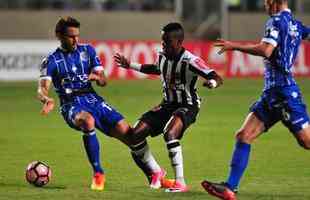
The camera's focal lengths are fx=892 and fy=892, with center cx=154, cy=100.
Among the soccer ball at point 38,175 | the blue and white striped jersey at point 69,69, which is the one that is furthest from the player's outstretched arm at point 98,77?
the soccer ball at point 38,175

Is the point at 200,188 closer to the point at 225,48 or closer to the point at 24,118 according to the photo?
the point at 225,48

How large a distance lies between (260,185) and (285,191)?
1.90 feet

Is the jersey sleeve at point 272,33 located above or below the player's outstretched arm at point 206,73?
above

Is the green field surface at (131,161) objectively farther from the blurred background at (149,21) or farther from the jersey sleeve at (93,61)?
the blurred background at (149,21)

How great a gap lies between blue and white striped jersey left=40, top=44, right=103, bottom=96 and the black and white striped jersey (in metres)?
0.85

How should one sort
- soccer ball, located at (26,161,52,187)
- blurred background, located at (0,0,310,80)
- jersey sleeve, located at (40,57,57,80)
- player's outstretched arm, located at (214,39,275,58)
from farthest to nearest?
1. blurred background, located at (0,0,310,80)
2. jersey sleeve, located at (40,57,57,80)
3. soccer ball, located at (26,161,52,187)
4. player's outstretched arm, located at (214,39,275,58)

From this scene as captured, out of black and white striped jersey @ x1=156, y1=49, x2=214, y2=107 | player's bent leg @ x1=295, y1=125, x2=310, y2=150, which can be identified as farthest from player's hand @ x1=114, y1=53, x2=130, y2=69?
player's bent leg @ x1=295, y1=125, x2=310, y2=150

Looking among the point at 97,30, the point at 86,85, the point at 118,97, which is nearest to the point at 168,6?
the point at 97,30

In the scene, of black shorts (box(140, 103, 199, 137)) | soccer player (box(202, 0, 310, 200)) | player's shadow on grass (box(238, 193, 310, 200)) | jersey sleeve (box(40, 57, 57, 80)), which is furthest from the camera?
jersey sleeve (box(40, 57, 57, 80))

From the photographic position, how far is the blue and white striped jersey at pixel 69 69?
11.1 metres

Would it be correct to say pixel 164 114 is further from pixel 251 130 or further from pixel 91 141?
pixel 251 130

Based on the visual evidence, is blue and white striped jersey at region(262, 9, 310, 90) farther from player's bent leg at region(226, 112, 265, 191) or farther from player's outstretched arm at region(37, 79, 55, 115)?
player's outstretched arm at region(37, 79, 55, 115)

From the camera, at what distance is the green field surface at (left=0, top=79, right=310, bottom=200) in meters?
10.5

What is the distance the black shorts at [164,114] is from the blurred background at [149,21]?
22.1m
